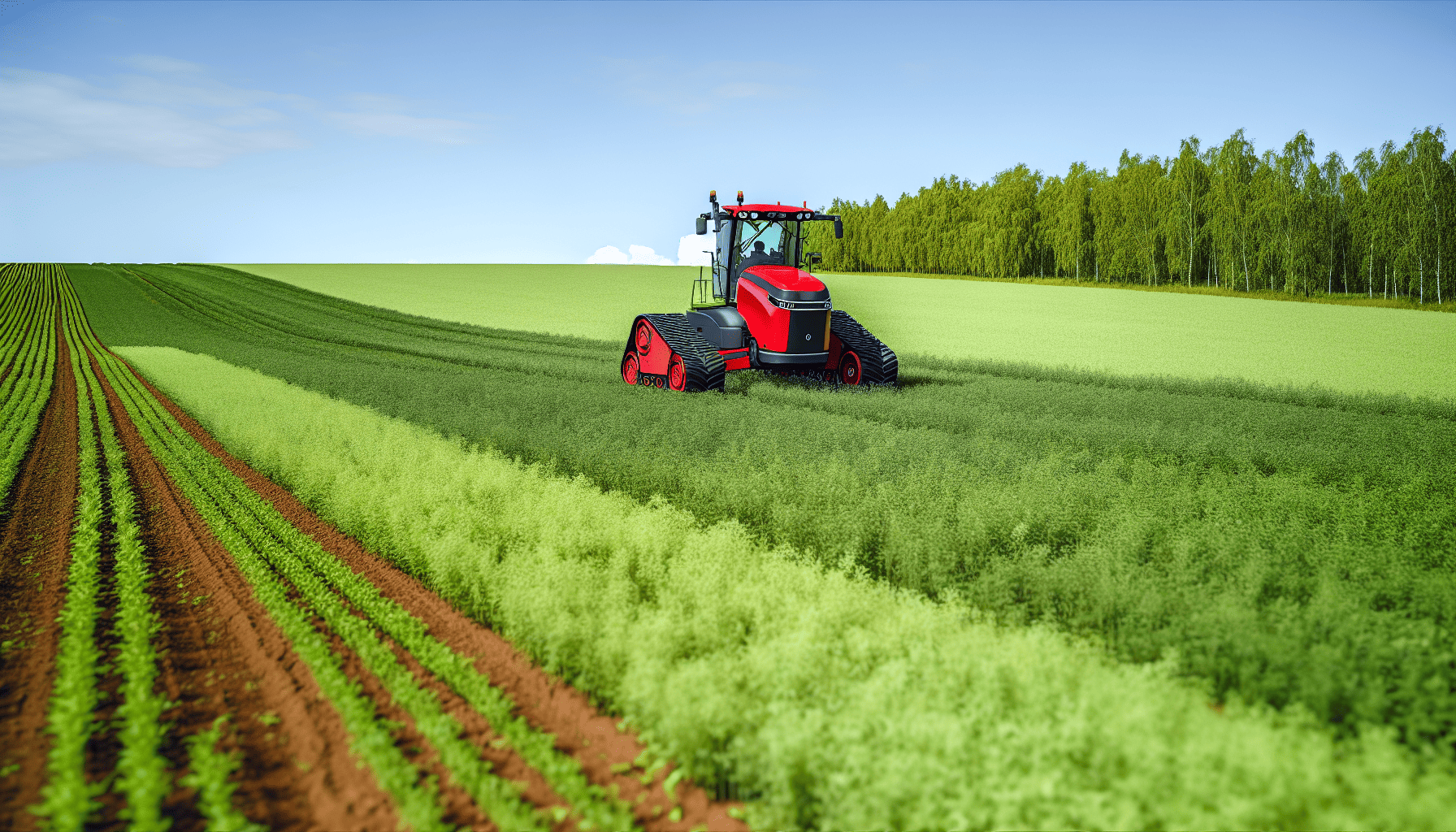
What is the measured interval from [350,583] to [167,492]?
405 cm

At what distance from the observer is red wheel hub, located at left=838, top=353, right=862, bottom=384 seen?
1395cm

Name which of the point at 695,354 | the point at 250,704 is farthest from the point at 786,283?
the point at 250,704

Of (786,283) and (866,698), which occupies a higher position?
(786,283)

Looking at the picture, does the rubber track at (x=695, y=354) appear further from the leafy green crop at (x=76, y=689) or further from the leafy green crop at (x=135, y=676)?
the leafy green crop at (x=76, y=689)

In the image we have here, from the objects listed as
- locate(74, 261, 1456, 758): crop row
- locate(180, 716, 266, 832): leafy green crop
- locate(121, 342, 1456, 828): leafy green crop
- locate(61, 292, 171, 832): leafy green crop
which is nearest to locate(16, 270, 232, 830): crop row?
locate(61, 292, 171, 832): leafy green crop

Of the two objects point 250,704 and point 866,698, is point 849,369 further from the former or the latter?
point 250,704

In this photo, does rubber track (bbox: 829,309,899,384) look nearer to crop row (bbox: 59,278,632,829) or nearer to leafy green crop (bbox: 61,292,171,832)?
crop row (bbox: 59,278,632,829)

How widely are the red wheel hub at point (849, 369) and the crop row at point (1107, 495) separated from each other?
1.13 m

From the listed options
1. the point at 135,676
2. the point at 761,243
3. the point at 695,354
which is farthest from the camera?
the point at 761,243

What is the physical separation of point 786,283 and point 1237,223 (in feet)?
154

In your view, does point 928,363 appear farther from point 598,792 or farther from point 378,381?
point 598,792

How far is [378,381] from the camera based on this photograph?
1486 centimetres

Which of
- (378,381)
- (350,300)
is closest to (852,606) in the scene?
(378,381)

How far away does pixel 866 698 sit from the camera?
3.67m
